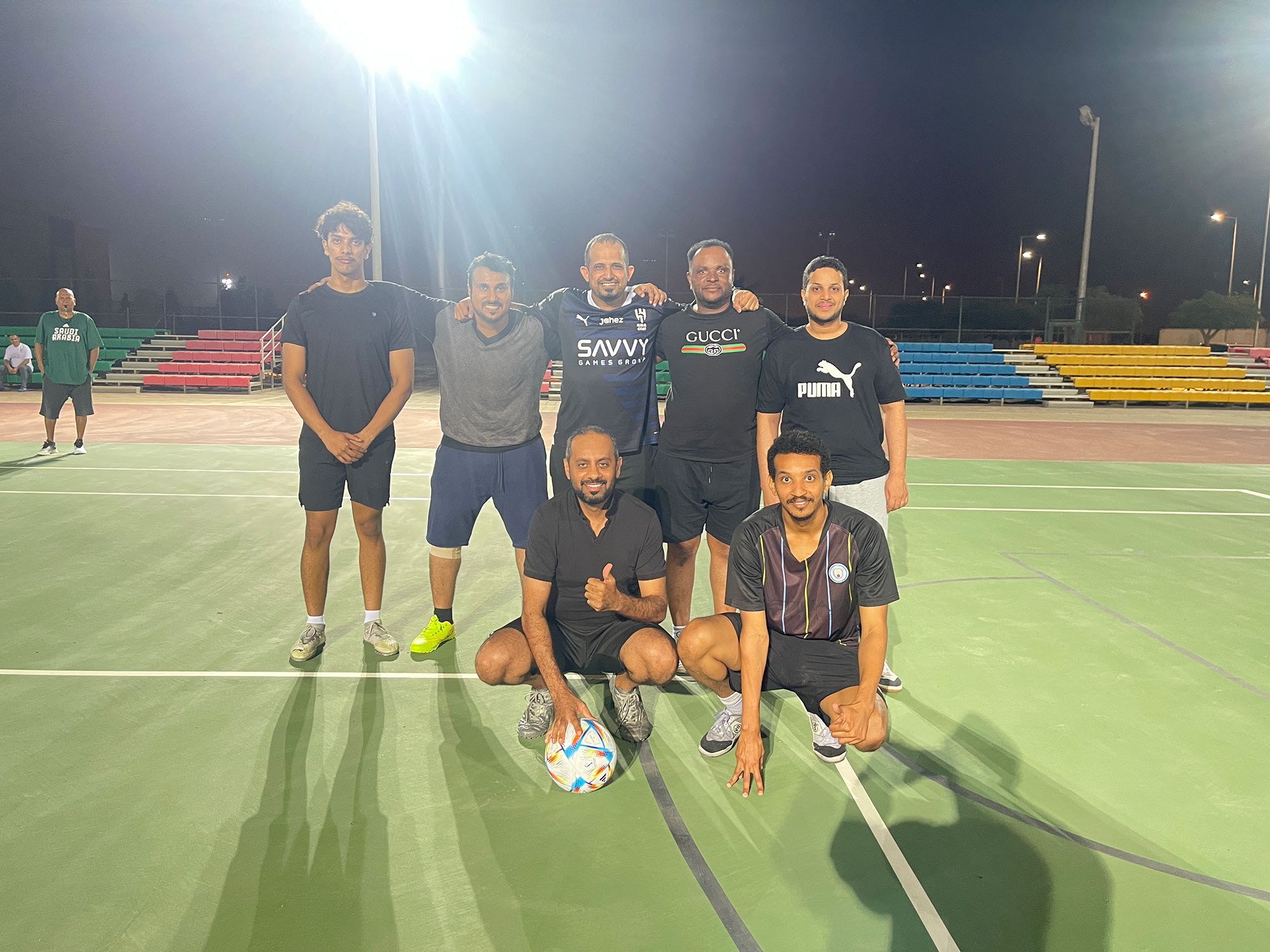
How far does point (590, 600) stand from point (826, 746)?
111 cm

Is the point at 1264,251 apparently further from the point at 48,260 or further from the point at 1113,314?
the point at 48,260

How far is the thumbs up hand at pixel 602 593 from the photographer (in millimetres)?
3217

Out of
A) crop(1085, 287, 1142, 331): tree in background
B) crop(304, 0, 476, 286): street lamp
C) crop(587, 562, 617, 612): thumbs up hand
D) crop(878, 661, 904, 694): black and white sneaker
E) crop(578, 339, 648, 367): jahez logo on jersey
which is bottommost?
crop(878, 661, 904, 694): black and white sneaker

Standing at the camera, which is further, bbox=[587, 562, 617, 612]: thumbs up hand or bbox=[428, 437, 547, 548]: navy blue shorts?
bbox=[428, 437, 547, 548]: navy blue shorts

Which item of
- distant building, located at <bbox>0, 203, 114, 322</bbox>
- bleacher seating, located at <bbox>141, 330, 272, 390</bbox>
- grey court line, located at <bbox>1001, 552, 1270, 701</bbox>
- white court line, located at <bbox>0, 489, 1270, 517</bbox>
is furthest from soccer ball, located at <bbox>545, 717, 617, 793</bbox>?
distant building, located at <bbox>0, 203, 114, 322</bbox>

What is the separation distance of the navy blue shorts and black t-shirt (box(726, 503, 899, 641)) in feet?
4.74

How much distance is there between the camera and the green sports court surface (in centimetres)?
238

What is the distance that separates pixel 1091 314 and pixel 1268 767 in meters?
40.3

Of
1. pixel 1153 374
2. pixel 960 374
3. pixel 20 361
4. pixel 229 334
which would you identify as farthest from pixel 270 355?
pixel 1153 374

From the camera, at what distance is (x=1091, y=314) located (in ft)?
124

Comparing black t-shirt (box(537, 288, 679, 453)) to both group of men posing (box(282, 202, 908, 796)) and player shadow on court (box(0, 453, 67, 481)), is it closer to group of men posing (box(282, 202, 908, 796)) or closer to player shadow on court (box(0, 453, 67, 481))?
group of men posing (box(282, 202, 908, 796))

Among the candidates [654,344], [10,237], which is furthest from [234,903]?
[10,237]

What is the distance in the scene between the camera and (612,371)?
4055mm

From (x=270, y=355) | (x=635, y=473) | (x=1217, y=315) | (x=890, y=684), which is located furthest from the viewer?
(x=1217, y=315)
